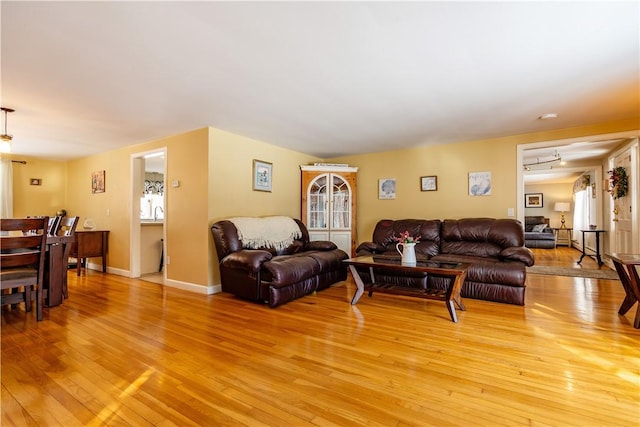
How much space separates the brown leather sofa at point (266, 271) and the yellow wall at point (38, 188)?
15.3ft

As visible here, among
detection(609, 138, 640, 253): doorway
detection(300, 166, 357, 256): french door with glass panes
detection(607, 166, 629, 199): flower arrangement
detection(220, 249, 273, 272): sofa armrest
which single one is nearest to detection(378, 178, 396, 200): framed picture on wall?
detection(300, 166, 357, 256): french door with glass panes

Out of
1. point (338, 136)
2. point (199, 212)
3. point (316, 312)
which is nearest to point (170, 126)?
point (199, 212)

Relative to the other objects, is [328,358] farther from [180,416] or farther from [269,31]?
[269,31]

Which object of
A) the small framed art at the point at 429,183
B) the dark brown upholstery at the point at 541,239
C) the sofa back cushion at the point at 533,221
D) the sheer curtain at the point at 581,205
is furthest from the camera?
the sofa back cushion at the point at 533,221

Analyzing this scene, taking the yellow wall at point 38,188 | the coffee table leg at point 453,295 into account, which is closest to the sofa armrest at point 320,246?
the coffee table leg at point 453,295

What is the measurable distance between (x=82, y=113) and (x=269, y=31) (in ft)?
9.07

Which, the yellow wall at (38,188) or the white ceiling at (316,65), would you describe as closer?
the white ceiling at (316,65)

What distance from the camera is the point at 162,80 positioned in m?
2.62

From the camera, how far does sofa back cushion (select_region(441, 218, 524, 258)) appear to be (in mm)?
4057

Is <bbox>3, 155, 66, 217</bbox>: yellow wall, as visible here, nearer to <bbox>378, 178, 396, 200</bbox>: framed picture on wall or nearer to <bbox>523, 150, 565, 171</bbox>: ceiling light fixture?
<bbox>378, 178, 396, 200</bbox>: framed picture on wall

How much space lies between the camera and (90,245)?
514 centimetres

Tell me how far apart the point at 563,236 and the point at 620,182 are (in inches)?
233

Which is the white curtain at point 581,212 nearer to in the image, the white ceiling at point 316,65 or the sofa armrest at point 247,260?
the white ceiling at point 316,65

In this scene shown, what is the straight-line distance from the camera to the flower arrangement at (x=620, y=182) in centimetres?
476
